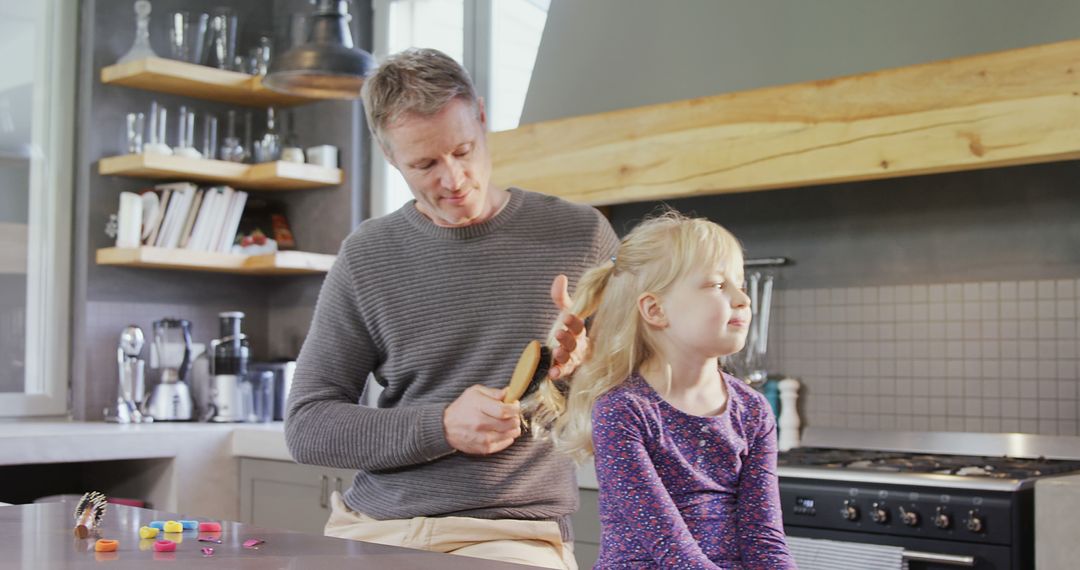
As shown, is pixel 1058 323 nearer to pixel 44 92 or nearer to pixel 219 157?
pixel 219 157

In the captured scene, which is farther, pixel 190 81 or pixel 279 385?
pixel 279 385

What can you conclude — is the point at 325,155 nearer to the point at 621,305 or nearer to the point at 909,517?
the point at 909,517

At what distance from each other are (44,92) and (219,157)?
0.64 m

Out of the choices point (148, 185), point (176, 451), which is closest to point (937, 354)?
point (176, 451)

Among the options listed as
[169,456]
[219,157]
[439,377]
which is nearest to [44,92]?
[219,157]

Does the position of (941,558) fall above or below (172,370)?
below

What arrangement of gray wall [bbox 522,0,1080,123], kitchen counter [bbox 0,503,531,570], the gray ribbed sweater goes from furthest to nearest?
gray wall [bbox 522,0,1080,123]
the gray ribbed sweater
kitchen counter [bbox 0,503,531,570]

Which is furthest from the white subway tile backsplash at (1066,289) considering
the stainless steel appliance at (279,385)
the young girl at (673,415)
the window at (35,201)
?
the window at (35,201)

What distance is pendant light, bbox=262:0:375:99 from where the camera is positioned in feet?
10.9

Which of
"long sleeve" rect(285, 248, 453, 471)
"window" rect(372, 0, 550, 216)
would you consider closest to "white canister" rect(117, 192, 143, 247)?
"window" rect(372, 0, 550, 216)

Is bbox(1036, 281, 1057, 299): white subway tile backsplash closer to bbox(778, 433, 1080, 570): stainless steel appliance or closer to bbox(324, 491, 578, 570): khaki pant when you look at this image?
bbox(778, 433, 1080, 570): stainless steel appliance

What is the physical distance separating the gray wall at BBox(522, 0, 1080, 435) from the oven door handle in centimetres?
64

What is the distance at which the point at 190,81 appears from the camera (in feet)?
13.8

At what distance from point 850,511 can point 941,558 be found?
222mm
